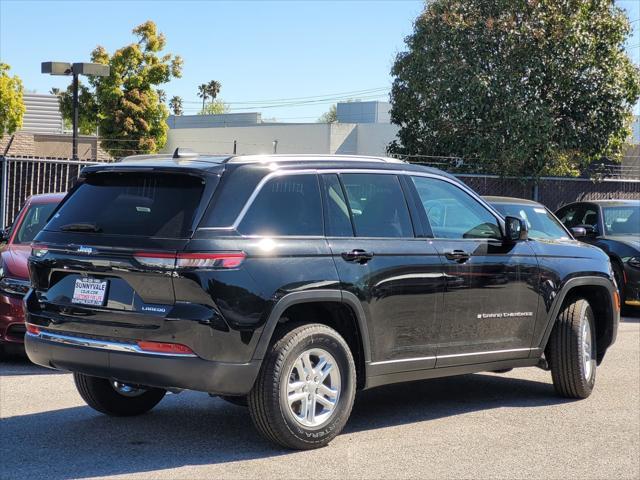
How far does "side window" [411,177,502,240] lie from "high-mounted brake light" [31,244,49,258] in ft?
8.75

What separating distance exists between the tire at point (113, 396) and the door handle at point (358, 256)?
6.24 feet

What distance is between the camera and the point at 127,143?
165ft

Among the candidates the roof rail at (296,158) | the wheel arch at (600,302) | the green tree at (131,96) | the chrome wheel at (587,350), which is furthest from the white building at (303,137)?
the roof rail at (296,158)

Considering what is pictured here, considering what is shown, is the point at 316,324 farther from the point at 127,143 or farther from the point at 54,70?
the point at 127,143

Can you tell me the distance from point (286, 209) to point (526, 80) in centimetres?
1803

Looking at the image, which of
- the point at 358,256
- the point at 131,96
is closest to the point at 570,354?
the point at 358,256

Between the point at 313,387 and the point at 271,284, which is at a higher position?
the point at 271,284

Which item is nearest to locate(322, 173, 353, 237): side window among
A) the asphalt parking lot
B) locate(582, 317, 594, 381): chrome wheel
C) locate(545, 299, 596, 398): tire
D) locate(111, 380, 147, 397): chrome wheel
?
the asphalt parking lot

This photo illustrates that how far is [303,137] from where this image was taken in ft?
191

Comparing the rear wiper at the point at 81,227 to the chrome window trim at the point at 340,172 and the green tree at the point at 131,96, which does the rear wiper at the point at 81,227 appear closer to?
the chrome window trim at the point at 340,172

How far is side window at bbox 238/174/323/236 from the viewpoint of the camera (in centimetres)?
629

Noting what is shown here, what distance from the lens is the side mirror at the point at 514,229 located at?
25.7 ft

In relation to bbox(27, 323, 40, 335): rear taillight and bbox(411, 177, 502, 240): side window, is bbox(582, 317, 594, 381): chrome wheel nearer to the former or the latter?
bbox(411, 177, 502, 240): side window

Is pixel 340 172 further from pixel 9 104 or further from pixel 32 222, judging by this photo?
pixel 9 104
